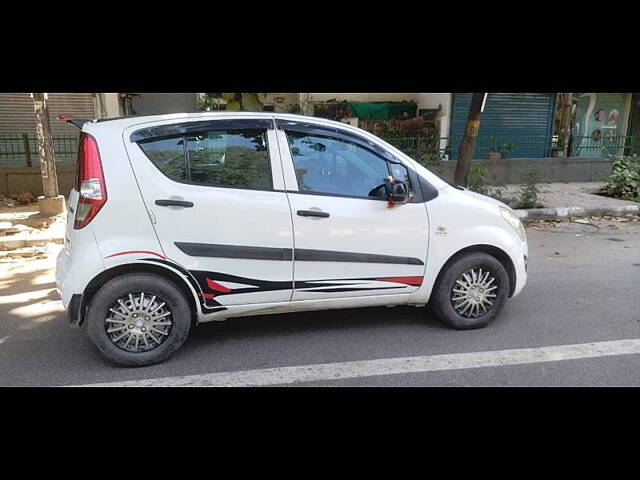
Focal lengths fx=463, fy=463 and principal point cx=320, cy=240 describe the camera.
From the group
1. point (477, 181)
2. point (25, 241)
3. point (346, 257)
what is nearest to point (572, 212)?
point (477, 181)

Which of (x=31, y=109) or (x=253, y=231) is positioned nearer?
(x=253, y=231)

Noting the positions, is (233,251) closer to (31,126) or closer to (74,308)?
(74,308)

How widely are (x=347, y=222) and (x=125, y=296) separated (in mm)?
1726

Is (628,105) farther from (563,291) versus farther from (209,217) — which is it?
(209,217)

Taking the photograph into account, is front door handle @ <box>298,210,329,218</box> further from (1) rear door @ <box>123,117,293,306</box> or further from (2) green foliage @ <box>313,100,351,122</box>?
(2) green foliage @ <box>313,100,351,122</box>

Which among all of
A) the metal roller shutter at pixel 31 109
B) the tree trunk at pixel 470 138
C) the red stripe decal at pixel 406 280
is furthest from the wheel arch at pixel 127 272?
the metal roller shutter at pixel 31 109

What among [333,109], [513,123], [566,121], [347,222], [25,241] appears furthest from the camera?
[333,109]

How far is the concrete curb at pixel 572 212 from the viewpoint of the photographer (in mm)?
8688

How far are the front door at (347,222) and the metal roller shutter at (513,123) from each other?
9596 millimetres

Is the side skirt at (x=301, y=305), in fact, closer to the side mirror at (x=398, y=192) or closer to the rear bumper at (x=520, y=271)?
the side mirror at (x=398, y=192)

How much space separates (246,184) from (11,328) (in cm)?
248

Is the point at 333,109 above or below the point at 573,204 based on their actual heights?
above

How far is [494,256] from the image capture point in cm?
405
